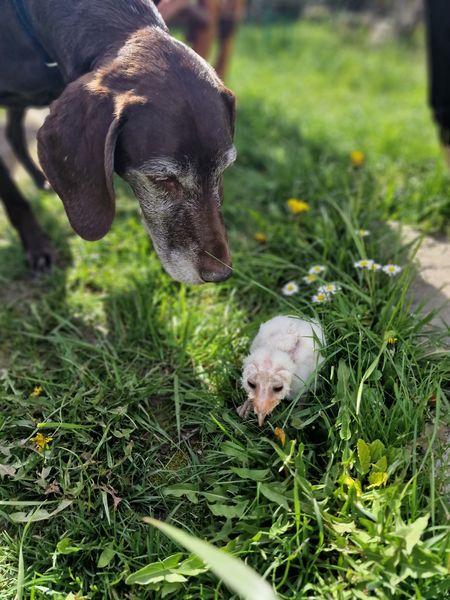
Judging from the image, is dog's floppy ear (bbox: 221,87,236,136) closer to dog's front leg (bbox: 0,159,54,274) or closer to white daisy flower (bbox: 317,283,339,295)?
white daisy flower (bbox: 317,283,339,295)

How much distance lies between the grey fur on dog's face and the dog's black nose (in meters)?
0.02

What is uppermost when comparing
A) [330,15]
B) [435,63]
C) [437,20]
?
[437,20]

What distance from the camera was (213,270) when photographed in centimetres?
249

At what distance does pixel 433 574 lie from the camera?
1.70 m

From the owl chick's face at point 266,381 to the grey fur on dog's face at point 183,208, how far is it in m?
0.51

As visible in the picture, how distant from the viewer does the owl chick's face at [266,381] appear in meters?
2.12

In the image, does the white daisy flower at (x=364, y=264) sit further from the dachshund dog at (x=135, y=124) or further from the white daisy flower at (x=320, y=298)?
the dachshund dog at (x=135, y=124)

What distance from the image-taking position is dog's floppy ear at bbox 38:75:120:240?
2240mm

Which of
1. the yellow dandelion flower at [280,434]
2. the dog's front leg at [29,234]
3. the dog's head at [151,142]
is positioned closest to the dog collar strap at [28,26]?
the dog's head at [151,142]

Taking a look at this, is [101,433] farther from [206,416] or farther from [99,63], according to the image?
[99,63]

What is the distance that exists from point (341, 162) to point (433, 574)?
317cm

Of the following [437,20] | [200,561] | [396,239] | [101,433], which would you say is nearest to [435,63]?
[437,20]

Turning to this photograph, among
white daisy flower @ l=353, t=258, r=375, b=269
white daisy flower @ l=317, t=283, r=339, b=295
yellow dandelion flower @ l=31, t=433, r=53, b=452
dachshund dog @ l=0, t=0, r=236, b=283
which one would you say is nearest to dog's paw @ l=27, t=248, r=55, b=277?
dachshund dog @ l=0, t=0, r=236, b=283

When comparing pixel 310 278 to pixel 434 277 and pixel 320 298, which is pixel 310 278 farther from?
pixel 434 277
